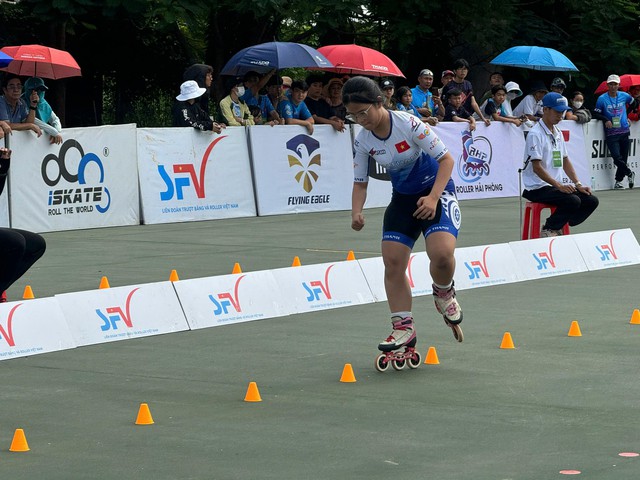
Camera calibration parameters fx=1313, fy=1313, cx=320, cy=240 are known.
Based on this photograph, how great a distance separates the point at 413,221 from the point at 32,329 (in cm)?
273

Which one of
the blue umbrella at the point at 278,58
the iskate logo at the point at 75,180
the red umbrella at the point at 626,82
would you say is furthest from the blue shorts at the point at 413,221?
the red umbrella at the point at 626,82

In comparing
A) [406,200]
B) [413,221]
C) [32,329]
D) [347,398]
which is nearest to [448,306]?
[413,221]

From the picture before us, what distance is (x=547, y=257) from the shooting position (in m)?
13.5

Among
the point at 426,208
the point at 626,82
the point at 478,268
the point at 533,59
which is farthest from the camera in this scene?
the point at 626,82

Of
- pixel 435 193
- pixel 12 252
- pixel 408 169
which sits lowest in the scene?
pixel 12 252

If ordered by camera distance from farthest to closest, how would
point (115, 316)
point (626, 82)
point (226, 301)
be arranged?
point (626, 82), point (226, 301), point (115, 316)

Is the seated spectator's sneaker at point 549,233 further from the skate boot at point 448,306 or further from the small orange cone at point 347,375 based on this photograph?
the small orange cone at point 347,375

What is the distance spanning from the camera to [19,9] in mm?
28641

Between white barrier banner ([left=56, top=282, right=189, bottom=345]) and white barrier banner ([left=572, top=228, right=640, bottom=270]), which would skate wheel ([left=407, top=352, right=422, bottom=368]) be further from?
white barrier banner ([left=572, top=228, right=640, bottom=270])

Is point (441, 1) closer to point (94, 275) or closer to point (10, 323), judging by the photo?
point (94, 275)

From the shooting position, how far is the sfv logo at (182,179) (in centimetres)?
1938

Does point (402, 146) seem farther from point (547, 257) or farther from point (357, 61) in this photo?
point (357, 61)

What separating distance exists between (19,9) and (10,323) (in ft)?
68.9

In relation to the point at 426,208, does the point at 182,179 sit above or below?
below
